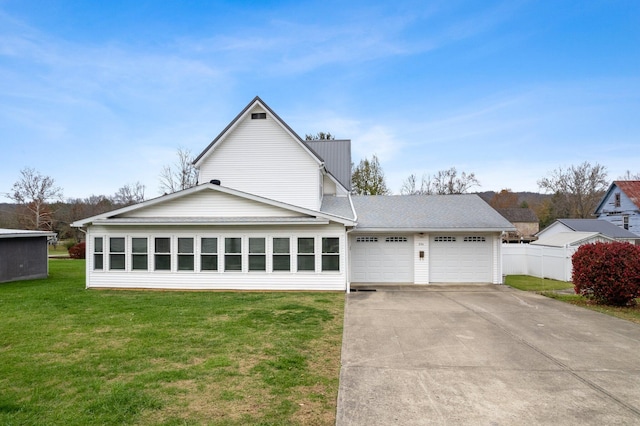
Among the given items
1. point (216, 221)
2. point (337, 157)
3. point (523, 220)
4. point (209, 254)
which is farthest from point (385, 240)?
point (523, 220)

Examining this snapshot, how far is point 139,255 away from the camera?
1442 centimetres

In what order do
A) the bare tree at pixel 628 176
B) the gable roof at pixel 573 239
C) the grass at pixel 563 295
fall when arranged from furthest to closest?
the bare tree at pixel 628 176, the gable roof at pixel 573 239, the grass at pixel 563 295

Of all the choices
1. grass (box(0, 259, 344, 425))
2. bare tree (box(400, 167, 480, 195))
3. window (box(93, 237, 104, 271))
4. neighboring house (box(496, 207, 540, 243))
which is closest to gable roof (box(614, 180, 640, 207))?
bare tree (box(400, 167, 480, 195))

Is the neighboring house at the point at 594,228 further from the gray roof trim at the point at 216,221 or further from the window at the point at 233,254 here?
the window at the point at 233,254

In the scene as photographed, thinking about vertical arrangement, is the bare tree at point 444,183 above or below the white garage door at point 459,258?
above

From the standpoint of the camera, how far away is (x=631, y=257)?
1088 centimetres

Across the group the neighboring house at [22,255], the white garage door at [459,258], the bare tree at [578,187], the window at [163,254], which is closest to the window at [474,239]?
the white garage door at [459,258]

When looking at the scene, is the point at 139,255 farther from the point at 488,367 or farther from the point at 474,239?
the point at 474,239

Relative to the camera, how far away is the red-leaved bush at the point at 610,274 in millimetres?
10680

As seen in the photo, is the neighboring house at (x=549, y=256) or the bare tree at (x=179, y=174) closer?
the neighboring house at (x=549, y=256)

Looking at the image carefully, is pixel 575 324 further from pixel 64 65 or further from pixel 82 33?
pixel 64 65

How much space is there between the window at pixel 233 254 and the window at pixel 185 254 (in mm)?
1440

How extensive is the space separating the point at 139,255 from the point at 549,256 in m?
19.6

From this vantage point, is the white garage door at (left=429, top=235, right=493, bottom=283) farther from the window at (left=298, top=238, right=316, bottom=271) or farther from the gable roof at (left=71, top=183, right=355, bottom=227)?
the window at (left=298, top=238, right=316, bottom=271)
